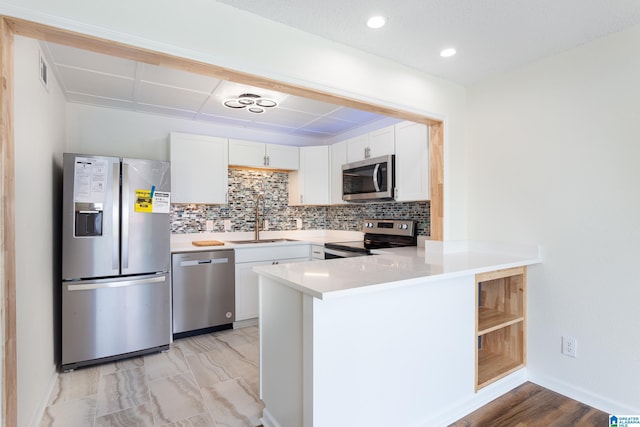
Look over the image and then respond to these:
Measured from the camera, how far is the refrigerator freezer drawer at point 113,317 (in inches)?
100

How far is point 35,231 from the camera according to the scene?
198cm

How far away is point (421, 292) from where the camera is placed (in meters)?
1.76

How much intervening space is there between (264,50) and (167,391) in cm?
228

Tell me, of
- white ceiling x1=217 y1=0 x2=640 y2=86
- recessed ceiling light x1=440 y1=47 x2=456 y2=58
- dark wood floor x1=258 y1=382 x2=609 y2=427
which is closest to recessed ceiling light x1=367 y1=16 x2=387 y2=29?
white ceiling x1=217 y1=0 x2=640 y2=86

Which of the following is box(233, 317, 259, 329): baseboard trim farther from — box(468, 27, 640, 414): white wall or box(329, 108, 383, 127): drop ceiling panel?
box(468, 27, 640, 414): white wall

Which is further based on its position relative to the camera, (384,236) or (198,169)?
(384,236)

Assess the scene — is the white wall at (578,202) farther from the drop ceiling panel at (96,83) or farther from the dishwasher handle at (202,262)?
the drop ceiling panel at (96,83)

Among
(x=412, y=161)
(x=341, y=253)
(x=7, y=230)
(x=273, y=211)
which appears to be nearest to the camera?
(x=7, y=230)

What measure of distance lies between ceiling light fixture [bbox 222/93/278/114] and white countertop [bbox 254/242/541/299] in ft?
5.55

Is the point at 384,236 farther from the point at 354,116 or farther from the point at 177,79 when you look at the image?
the point at 177,79

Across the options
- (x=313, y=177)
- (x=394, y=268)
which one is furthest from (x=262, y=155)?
(x=394, y=268)

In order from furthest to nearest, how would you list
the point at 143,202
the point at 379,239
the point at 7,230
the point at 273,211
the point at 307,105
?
the point at 273,211 → the point at 379,239 → the point at 307,105 → the point at 143,202 → the point at 7,230

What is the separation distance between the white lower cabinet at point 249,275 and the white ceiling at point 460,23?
2.28 metres

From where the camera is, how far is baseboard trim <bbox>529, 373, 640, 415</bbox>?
1915 millimetres
